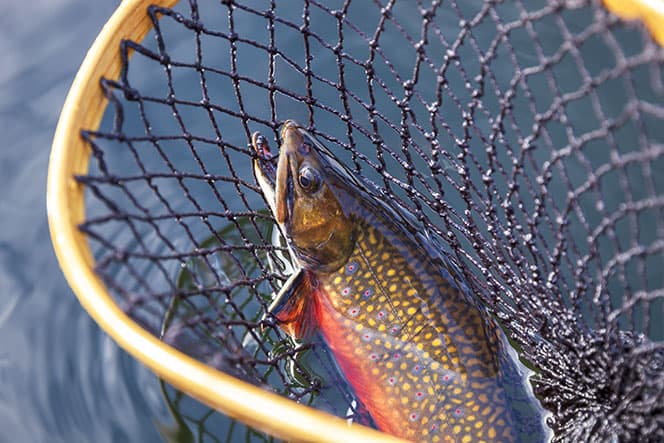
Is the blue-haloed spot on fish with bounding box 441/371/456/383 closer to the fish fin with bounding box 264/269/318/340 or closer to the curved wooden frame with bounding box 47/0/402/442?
the fish fin with bounding box 264/269/318/340

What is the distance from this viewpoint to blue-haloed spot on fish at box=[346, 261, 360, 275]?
8.68 feet

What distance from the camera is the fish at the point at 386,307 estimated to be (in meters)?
2.50

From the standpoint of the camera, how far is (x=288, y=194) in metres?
2.61

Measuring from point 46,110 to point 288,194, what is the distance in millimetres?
2167

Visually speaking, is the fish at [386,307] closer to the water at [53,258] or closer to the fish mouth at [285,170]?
the fish mouth at [285,170]

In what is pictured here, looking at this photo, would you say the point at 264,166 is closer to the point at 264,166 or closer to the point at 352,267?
the point at 264,166

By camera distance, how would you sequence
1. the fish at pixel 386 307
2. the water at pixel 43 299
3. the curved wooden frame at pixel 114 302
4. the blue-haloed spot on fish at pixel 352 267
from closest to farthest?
the curved wooden frame at pixel 114 302 → the fish at pixel 386 307 → the blue-haloed spot on fish at pixel 352 267 → the water at pixel 43 299

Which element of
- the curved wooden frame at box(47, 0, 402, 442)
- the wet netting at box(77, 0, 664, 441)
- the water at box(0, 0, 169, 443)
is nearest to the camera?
the curved wooden frame at box(47, 0, 402, 442)

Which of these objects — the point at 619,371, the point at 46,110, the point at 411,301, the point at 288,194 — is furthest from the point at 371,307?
the point at 46,110

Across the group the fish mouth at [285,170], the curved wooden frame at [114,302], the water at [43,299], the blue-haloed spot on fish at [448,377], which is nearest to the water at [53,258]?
the water at [43,299]

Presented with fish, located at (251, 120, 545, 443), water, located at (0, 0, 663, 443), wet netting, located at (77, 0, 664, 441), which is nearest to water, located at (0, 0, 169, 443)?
water, located at (0, 0, 663, 443)

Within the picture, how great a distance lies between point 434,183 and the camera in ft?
12.7

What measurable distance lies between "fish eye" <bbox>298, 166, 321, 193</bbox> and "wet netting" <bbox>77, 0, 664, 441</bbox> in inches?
11.0

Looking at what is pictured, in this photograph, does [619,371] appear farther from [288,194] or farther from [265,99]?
[265,99]
